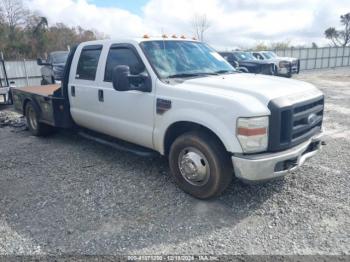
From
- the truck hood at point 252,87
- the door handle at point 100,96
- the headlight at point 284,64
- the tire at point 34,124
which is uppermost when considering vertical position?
the truck hood at point 252,87

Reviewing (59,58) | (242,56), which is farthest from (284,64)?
(59,58)

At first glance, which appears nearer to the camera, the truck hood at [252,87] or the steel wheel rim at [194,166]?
the truck hood at [252,87]

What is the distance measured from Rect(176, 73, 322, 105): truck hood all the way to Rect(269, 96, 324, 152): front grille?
11 centimetres

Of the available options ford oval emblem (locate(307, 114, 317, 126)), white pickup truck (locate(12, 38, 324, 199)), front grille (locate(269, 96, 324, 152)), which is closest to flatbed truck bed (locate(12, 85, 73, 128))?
white pickup truck (locate(12, 38, 324, 199))

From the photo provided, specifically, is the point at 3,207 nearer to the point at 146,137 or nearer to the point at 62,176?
the point at 62,176

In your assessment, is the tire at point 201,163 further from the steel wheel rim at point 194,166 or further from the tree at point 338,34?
the tree at point 338,34

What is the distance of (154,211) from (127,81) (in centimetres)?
153

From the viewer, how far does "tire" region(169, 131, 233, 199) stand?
3.41 m

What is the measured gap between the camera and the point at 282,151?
10.7ft

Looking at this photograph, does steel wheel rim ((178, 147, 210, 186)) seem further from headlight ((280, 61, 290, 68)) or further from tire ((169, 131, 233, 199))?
headlight ((280, 61, 290, 68))

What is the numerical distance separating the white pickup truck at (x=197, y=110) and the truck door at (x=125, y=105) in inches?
0.5

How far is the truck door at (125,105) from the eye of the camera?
13.4 ft

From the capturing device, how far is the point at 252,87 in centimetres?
343

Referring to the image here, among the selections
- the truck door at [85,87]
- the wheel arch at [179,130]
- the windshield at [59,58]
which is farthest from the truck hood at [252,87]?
the windshield at [59,58]
